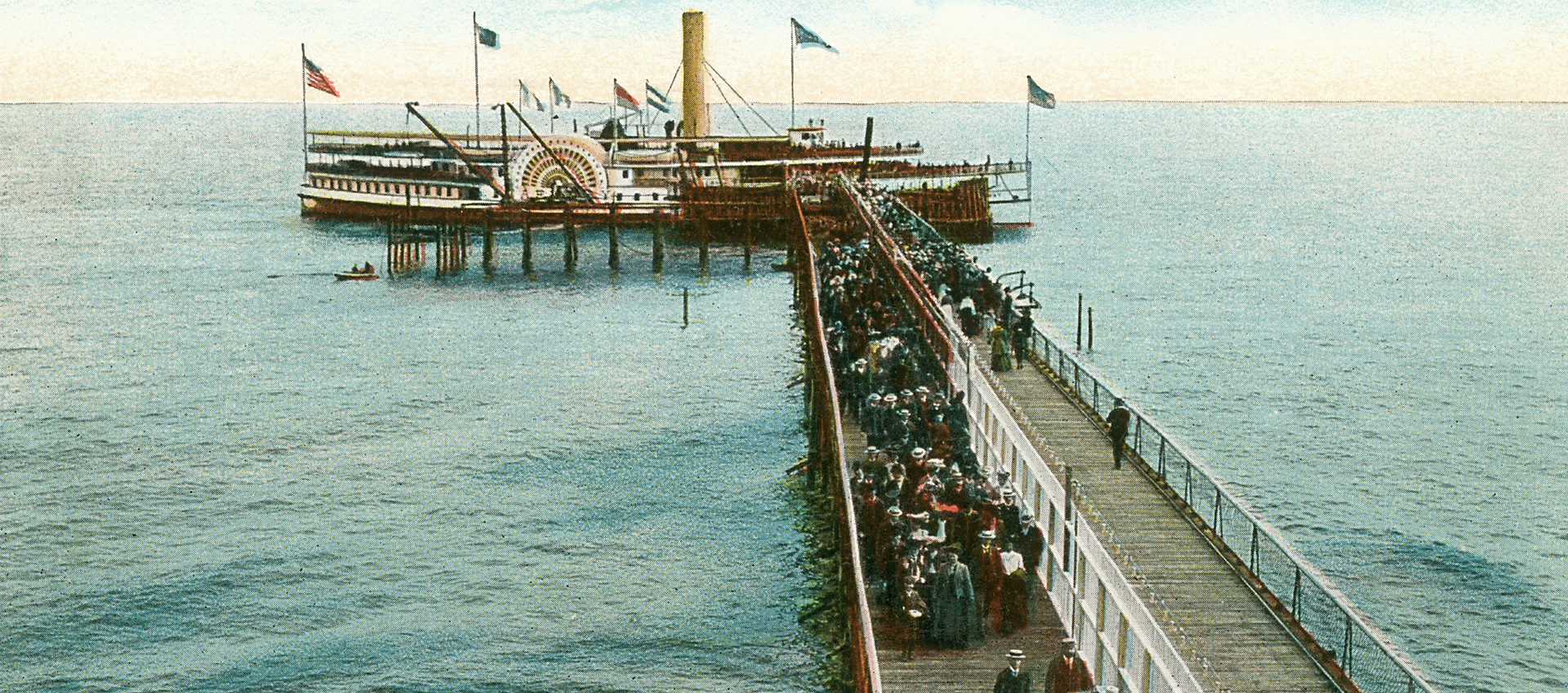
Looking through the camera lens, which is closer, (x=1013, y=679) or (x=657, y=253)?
(x=1013, y=679)

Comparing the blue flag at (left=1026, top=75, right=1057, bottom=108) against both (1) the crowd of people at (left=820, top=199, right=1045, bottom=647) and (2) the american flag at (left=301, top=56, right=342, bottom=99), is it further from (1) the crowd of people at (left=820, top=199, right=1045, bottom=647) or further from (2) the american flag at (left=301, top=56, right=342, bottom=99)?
(1) the crowd of people at (left=820, top=199, right=1045, bottom=647)

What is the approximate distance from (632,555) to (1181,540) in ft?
54.1

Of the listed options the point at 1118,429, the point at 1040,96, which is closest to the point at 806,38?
the point at 1040,96

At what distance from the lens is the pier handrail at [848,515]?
837 inches

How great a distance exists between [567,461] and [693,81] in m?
96.3

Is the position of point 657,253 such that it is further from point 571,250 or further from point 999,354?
point 999,354

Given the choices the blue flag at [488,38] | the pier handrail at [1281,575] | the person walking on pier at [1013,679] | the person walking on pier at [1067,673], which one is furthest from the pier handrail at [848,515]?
the blue flag at [488,38]

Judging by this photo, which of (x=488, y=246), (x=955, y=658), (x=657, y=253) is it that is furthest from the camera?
(x=488, y=246)

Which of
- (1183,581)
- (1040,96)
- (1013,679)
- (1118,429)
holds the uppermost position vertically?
(1040,96)

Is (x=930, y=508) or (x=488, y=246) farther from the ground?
(x=488, y=246)

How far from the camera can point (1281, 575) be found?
2944cm

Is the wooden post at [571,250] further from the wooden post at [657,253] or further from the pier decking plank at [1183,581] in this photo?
the pier decking plank at [1183,581]

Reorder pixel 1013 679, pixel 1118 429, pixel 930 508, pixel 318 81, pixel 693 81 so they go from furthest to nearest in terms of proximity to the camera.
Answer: pixel 693 81
pixel 318 81
pixel 1118 429
pixel 930 508
pixel 1013 679

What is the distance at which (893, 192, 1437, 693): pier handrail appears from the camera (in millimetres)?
21047
